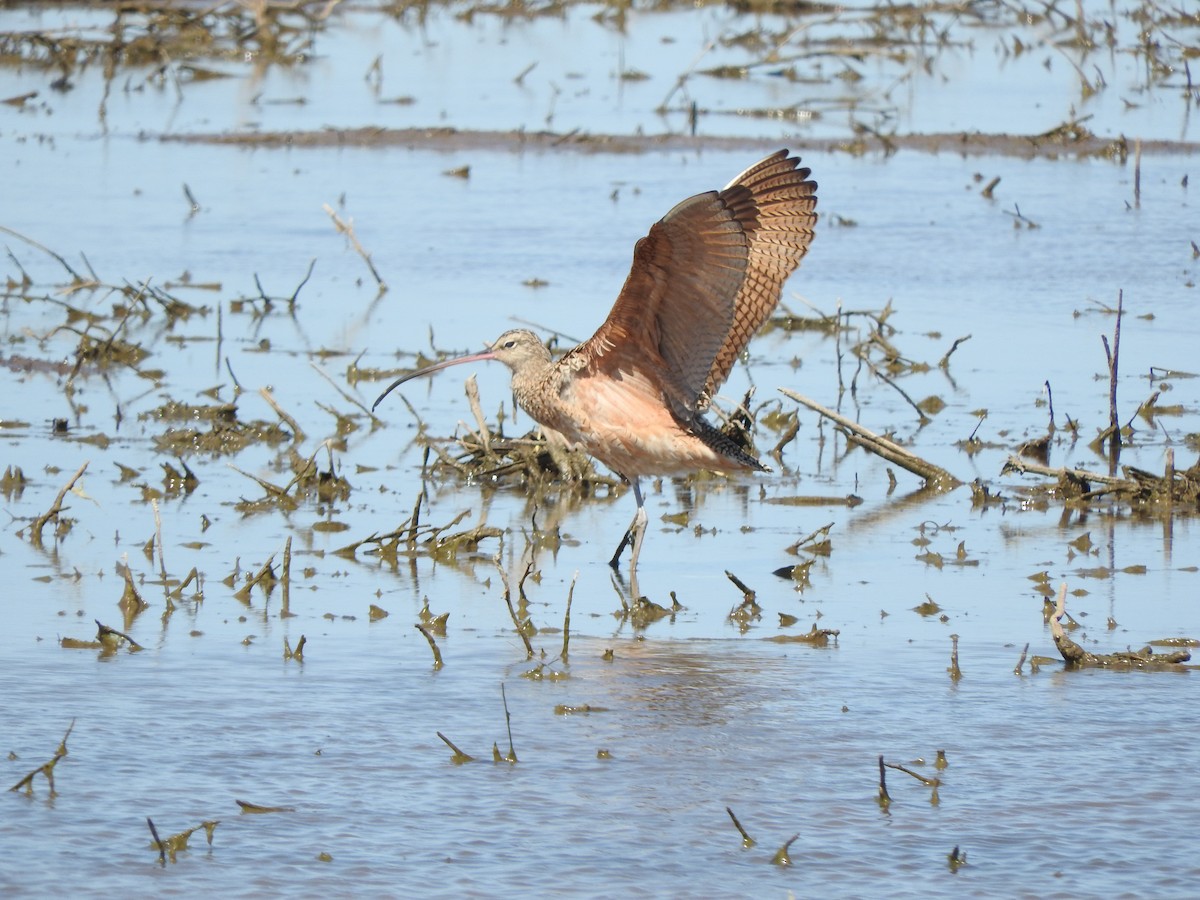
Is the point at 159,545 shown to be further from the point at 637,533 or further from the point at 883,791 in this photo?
the point at 883,791

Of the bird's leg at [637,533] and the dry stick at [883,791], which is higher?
the bird's leg at [637,533]

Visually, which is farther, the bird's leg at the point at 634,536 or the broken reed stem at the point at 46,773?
the bird's leg at the point at 634,536

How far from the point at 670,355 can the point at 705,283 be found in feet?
1.60

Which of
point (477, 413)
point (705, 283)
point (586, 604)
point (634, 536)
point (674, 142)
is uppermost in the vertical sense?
point (674, 142)

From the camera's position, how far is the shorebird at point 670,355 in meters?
6.62

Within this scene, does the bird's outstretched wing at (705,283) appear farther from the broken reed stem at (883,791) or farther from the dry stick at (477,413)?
the broken reed stem at (883,791)

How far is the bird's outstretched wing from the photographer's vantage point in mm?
6316

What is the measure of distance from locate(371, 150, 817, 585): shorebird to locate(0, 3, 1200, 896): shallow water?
15.1 inches

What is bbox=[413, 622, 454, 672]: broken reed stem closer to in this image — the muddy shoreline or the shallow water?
the shallow water

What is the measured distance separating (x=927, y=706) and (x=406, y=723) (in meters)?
1.35

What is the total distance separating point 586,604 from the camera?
6520 millimetres

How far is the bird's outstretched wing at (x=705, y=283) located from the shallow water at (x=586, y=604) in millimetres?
666

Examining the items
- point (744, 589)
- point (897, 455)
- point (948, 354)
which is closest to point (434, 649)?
point (744, 589)

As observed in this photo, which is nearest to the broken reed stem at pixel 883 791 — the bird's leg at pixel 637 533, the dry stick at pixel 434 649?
the dry stick at pixel 434 649
